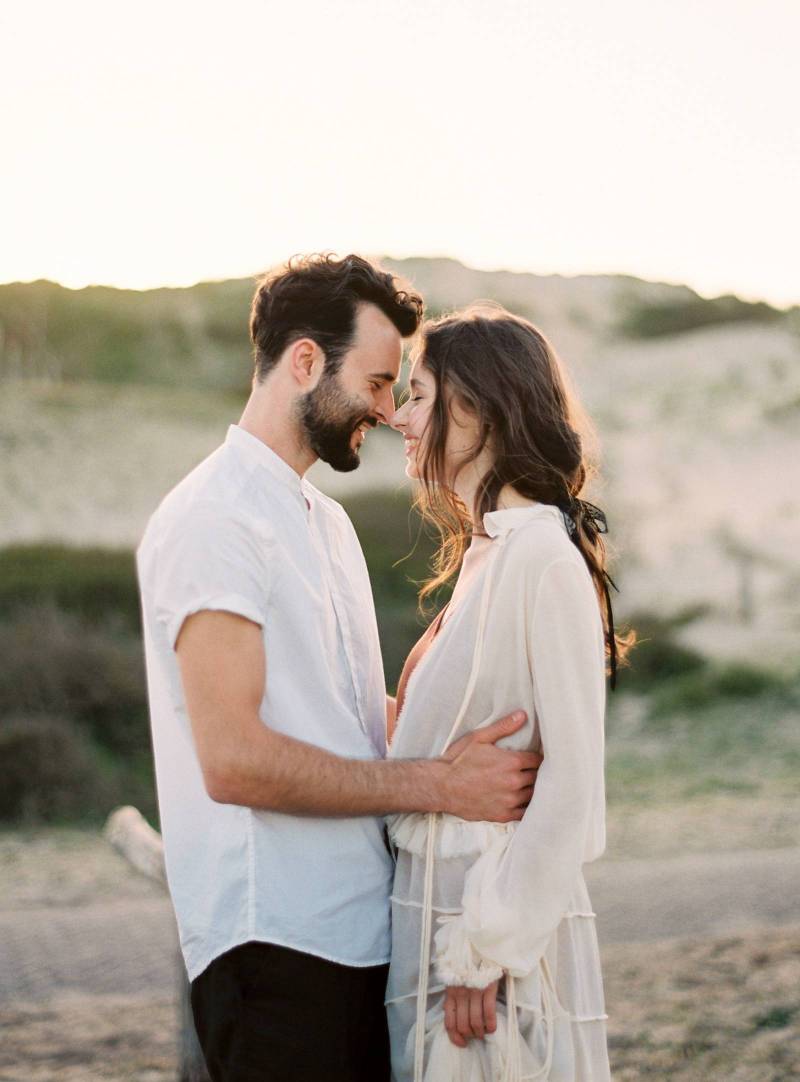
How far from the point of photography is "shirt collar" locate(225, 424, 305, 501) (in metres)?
2.35

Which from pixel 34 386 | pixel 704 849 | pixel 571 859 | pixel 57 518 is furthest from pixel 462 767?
pixel 34 386

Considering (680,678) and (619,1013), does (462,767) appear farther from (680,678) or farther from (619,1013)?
(680,678)

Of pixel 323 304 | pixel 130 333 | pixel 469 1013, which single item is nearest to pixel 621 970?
pixel 469 1013

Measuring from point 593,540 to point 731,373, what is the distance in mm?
23128

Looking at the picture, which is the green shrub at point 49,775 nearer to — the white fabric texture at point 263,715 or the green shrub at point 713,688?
the green shrub at point 713,688

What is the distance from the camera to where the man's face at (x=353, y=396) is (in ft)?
7.97

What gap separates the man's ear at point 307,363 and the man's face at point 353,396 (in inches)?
0.5

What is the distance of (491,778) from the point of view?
2127mm

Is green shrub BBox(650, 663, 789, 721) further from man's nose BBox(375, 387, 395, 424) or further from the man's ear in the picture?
the man's ear

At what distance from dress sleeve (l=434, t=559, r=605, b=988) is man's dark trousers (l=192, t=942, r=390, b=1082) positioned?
0.21m

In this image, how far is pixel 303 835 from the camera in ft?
7.18

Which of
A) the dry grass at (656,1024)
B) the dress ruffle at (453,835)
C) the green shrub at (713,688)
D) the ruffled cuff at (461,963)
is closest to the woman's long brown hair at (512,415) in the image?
the dress ruffle at (453,835)

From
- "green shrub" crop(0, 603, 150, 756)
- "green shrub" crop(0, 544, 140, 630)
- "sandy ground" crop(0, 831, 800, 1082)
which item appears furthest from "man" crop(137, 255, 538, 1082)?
"green shrub" crop(0, 544, 140, 630)

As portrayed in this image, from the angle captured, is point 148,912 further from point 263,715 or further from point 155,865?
point 263,715
